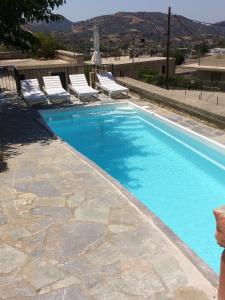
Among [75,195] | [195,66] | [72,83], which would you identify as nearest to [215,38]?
[195,66]

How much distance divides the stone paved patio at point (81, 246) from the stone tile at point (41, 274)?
1cm

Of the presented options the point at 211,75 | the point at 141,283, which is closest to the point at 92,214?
the point at 141,283

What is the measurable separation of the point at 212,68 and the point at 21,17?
29.7m

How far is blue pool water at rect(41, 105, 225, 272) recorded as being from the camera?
6.22 m

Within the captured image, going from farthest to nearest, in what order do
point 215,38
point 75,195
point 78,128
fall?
point 215,38
point 78,128
point 75,195

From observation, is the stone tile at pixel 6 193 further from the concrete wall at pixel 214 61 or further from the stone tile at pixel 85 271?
the concrete wall at pixel 214 61

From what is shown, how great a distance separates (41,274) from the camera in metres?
3.73

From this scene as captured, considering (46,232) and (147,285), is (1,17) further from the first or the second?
(147,285)

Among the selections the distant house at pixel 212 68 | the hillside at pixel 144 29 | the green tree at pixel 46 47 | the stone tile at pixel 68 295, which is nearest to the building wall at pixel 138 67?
the distant house at pixel 212 68

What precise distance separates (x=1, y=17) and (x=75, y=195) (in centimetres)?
620

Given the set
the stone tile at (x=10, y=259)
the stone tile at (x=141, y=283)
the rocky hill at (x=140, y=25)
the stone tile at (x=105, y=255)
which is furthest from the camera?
the rocky hill at (x=140, y=25)

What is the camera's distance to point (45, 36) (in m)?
25.2

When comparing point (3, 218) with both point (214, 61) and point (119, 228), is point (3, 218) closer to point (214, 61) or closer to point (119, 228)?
point (119, 228)

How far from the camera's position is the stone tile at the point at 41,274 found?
11.8 feet
